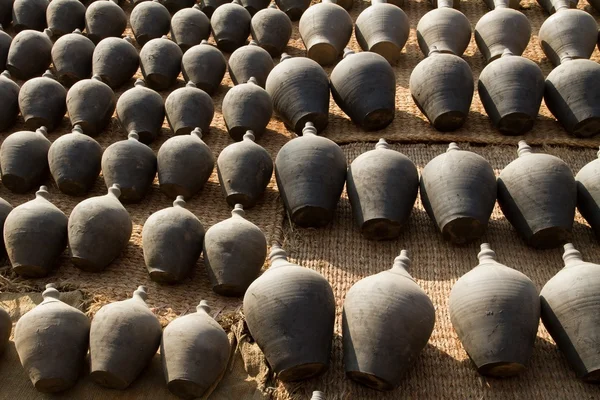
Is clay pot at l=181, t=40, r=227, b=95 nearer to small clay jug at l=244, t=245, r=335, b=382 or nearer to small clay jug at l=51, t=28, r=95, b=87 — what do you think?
small clay jug at l=51, t=28, r=95, b=87

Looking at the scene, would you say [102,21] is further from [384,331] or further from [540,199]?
[384,331]

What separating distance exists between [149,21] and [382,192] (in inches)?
80.8

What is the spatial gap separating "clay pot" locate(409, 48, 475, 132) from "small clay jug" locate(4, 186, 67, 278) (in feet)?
5.31

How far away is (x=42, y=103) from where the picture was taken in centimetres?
339

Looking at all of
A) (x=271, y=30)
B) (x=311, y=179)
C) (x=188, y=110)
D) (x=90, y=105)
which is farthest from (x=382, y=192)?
(x=271, y=30)

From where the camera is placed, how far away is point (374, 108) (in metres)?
3.23

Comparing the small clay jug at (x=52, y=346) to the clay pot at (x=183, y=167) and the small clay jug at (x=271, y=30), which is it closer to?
the clay pot at (x=183, y=167)

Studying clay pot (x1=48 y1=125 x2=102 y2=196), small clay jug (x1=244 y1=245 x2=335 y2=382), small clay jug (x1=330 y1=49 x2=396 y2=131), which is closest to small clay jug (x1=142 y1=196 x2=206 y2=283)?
small clay jug (x1=244 y1=245 x2=335 y2=382)

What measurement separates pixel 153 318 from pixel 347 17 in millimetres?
2263

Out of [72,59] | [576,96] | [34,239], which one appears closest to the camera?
[34,239]

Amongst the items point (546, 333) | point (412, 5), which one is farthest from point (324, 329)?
point (412, 5)

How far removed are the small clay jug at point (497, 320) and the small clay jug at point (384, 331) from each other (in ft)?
0.37

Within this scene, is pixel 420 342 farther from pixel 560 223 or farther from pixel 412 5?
pixel 412 5

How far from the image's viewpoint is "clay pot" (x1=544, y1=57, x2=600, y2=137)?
123 inches
